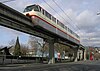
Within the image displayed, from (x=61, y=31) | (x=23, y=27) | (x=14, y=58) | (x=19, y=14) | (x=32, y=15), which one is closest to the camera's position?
(x=19, y=14)

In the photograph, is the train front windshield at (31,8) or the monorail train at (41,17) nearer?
the monorail train at (41,17)

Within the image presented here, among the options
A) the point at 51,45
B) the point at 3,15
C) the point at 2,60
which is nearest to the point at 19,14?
the point at 3,15

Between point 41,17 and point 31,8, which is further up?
point 31,8

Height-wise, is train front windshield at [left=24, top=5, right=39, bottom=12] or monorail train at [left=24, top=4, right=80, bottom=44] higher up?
train front windshield at [left=24, top=5, right=39, bottom=12]

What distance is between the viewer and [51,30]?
42.6m

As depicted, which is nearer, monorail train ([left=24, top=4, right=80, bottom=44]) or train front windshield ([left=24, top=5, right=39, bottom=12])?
monorail train ([left=24, top=4, right=80, bottom=44])

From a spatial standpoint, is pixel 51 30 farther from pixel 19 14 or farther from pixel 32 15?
pixel 19 14

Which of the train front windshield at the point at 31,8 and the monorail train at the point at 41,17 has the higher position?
the train front windshield at the point at 31,8

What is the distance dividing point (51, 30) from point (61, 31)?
9.06m

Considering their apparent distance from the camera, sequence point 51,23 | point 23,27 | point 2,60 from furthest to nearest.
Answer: point 2,60
point 51,23
point 23,27

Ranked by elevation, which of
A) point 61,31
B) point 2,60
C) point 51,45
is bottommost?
point 2,60

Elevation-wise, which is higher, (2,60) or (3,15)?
(3,15)

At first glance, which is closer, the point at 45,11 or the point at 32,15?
the point at 32,15

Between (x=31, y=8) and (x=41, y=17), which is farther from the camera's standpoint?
(x=31, y=8)
